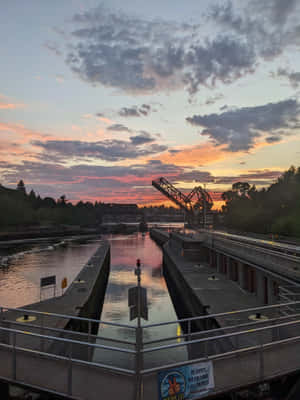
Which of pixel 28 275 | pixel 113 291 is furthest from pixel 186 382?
pixel 28 275

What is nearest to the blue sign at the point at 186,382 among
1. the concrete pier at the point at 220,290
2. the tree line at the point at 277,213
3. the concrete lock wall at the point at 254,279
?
the concrete pier at the point at 220,290

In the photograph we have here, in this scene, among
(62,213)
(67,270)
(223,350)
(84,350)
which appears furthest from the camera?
(62,213)

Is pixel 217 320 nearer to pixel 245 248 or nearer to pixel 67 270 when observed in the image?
pixel 245 248

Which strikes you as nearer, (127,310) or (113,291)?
(127,310)

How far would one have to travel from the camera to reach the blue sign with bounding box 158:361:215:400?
7.82 metres

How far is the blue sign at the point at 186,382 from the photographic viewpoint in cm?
782

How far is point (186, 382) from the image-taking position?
8.12m

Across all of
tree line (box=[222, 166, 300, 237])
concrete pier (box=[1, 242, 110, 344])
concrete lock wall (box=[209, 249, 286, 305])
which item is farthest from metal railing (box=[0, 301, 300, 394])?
tree line (box=[222, 166, 300, 237])

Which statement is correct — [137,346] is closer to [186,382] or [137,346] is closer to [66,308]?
[186,382]

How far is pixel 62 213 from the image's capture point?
188750 millimetres

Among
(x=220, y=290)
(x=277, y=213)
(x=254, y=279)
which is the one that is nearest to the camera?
(x=254, y=279)

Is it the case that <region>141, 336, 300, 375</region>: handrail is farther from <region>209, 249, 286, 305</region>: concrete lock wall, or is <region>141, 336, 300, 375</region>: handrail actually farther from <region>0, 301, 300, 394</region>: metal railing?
<region>209, 249, 286, 305</region>: concrete lock wall

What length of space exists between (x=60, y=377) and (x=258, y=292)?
19.4 meters

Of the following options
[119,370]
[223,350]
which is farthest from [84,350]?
[223,350]
